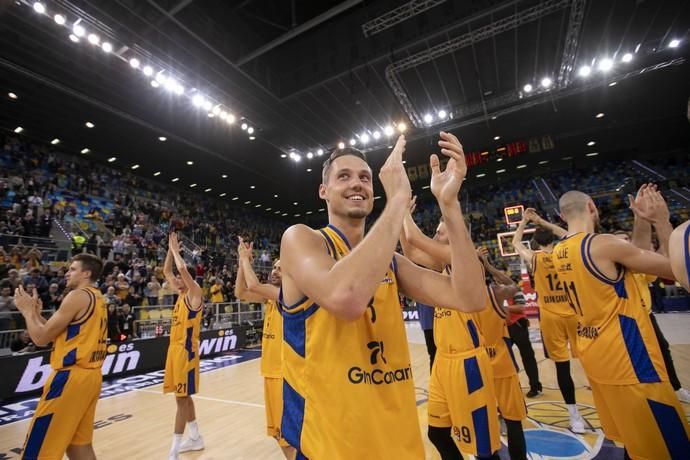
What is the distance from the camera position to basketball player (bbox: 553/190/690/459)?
2078mm

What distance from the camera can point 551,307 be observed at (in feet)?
15.8

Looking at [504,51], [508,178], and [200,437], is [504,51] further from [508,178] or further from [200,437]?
[508,178]

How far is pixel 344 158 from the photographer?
5.42 feet

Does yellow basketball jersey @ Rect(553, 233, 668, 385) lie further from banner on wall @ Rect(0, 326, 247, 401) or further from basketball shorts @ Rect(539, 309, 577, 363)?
banner on wall @ Rect(0, 326, 247, 401)

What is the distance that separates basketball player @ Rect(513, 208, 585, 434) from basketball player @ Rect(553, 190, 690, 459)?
1661 mm

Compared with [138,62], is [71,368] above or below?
below

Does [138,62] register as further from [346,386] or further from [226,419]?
[346,386]

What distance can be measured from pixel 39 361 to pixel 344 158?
893 centimetres

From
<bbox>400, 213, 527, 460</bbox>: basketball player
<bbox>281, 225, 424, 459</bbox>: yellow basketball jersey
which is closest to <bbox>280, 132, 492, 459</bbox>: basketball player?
<bbox>281, 225, 424, 459</bbox>: yellow basketball jersey

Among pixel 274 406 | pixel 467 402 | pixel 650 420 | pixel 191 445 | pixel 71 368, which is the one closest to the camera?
pixel 650 420

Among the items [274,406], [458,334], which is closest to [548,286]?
[458,334]

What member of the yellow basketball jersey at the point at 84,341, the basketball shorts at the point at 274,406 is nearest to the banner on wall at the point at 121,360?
the yellow basketball jersey at the point at 84,341

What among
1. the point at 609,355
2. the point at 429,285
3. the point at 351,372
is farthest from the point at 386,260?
the point at 609,355

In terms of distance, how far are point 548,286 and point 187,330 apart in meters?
5.04
